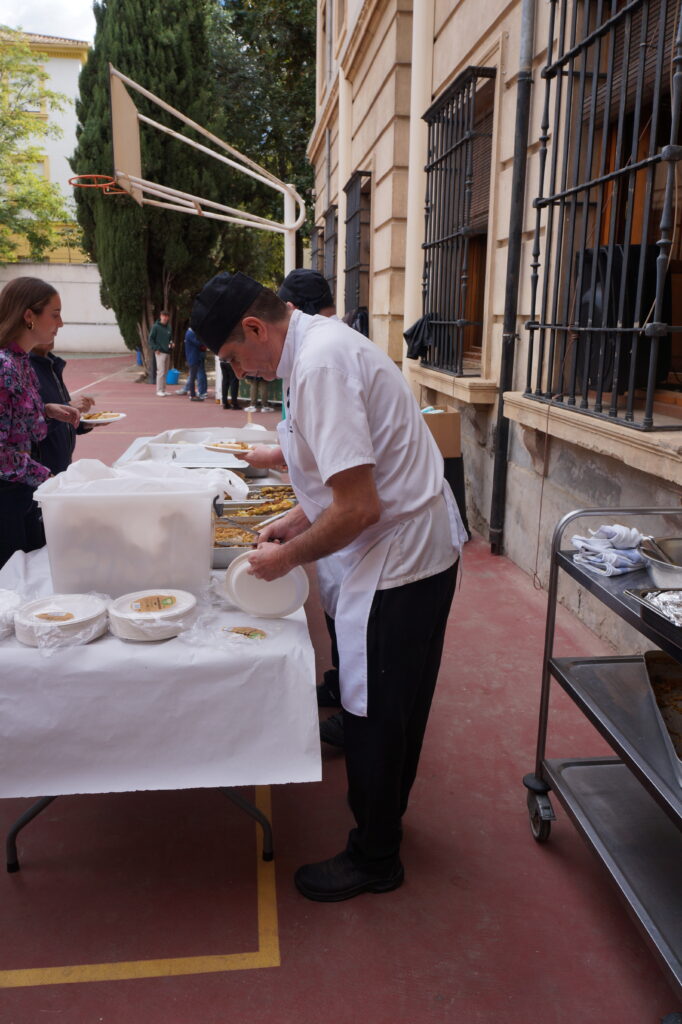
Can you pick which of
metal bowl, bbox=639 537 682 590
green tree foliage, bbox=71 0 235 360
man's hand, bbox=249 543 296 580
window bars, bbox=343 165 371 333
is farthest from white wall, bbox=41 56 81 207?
metal bowl, bbox=639 537 682 590

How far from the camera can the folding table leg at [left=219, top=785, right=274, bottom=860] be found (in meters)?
2.42

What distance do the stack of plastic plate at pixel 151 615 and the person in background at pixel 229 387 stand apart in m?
11.5

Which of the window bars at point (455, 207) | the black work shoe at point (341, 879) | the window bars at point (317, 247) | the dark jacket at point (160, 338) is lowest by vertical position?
the black work shoe at point (341, 879)

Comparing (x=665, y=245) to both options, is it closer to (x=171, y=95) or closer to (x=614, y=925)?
(x=614, y=925)

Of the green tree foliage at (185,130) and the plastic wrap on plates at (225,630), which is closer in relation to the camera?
the plastic wrap on plates at (225,630)

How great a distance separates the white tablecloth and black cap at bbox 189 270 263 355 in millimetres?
855

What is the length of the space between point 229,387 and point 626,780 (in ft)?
40.0

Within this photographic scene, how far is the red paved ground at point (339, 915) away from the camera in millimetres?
1932

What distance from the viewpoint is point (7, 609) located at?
6.88 ft

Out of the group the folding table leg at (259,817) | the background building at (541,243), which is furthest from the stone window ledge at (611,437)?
Result: the folding table leg at (259,817)

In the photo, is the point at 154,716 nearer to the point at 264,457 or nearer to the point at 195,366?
the point at 264,457

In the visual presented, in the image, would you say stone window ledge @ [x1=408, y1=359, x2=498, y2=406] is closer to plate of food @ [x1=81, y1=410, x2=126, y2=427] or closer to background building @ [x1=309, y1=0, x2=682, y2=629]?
background building @ [x1=309, y1=0, x2=682, y2=629]

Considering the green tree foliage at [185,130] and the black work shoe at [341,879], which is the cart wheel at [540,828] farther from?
the green tree foliage at [185,130]

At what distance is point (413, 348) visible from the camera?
6.97 metres
